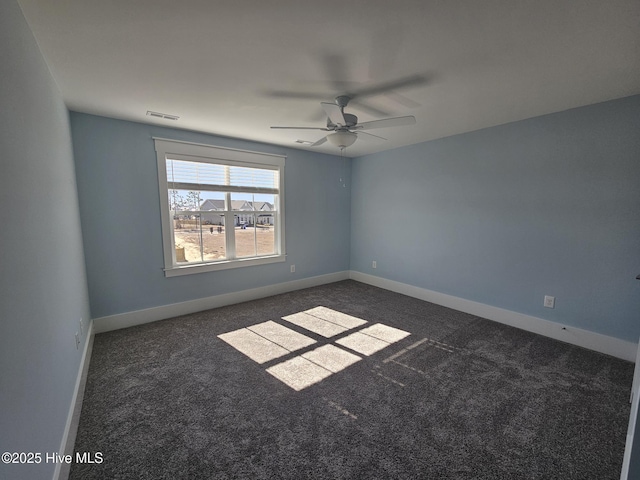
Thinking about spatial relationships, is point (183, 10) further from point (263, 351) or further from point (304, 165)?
point (304, 165)

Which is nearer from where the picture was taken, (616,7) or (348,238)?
(616,7)

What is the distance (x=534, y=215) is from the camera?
3.09 m

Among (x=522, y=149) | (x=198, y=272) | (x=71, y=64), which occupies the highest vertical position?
(x=71, y=64)

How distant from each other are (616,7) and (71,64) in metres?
3.30

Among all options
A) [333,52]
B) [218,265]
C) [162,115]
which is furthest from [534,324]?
[162,115]

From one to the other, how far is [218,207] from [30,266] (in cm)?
267

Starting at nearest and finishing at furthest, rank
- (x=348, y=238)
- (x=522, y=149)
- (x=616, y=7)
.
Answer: (x=616, y=7) → (x=522, y=149) → (x=348, y=238)

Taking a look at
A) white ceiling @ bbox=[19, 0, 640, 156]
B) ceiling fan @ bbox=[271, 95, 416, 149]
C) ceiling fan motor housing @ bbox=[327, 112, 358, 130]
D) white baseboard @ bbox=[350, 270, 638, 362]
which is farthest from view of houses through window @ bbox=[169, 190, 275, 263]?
white baseboard @ bbox=[350, 270, 638, 362]

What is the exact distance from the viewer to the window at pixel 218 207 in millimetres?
3496

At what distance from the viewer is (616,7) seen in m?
1.38

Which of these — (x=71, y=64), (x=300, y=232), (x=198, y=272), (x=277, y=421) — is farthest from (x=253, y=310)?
(x=71, y=64)

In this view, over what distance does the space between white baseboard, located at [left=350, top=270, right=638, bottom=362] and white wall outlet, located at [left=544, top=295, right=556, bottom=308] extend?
0.60ft

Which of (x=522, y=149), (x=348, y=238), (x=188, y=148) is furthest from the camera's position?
(x=348, y=238)

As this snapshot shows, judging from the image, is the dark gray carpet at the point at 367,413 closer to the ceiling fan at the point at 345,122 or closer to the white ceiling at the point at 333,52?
the ceiling fan at the point at 345,122
